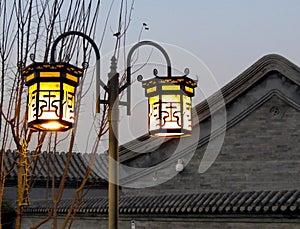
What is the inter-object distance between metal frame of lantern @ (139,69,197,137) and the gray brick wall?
656cm

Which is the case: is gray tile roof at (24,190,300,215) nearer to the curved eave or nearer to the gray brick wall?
the gray brick wall

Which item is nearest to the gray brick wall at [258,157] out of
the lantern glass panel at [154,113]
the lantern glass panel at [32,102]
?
the lantern glass panel at [154,113]

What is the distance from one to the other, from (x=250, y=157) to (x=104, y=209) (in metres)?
2.86

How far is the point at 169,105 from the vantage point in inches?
120

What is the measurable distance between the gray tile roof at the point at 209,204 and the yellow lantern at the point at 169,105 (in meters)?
3.60

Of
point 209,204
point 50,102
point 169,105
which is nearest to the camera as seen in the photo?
point 50,102

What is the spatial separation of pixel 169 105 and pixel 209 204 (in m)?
5.47

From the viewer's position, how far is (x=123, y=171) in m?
10.6

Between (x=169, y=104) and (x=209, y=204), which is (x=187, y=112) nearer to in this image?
(x=169, y=104)

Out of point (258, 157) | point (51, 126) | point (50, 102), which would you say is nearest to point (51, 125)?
point (51, 126)

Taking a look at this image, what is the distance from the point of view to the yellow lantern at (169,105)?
305cm

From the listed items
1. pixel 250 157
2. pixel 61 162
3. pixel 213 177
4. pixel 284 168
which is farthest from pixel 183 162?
pixel 61 162

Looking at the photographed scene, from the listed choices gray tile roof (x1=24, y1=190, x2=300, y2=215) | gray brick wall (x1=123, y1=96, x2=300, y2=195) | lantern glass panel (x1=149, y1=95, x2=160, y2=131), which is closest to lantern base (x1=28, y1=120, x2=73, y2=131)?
lantern glass panel (x1=149, y1=95, x2=160, y2=131)

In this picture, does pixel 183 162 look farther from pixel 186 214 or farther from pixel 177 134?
pixel 177 134
